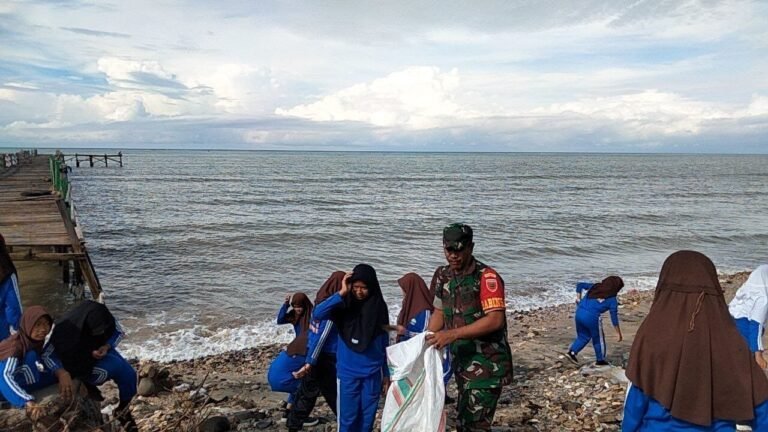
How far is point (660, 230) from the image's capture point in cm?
Answer: 2420

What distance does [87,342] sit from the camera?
13.3 ft

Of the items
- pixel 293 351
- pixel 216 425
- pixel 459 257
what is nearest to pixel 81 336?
pixel 216 425

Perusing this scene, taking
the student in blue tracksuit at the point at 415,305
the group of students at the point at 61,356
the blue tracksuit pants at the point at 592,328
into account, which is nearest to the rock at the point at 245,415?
the group of students at the point at 61,356

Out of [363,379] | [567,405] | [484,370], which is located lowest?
[567,405]

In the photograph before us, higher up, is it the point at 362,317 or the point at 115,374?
the point at 362,317

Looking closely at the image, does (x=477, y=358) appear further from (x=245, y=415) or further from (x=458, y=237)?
(x=245, y=415)

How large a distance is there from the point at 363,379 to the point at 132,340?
7.52 metres

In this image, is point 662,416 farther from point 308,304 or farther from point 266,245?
point 266,245

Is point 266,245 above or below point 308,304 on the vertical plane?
below

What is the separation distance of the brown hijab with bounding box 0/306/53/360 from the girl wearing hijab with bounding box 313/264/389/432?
1943 millimetres

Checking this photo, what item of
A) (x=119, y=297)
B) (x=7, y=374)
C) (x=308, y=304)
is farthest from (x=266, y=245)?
(x=7, y=374)

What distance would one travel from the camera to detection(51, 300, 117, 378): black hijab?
13.0 feet

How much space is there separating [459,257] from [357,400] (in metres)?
1.54

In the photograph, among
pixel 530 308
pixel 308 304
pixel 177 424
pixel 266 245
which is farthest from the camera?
pixel 266 245
